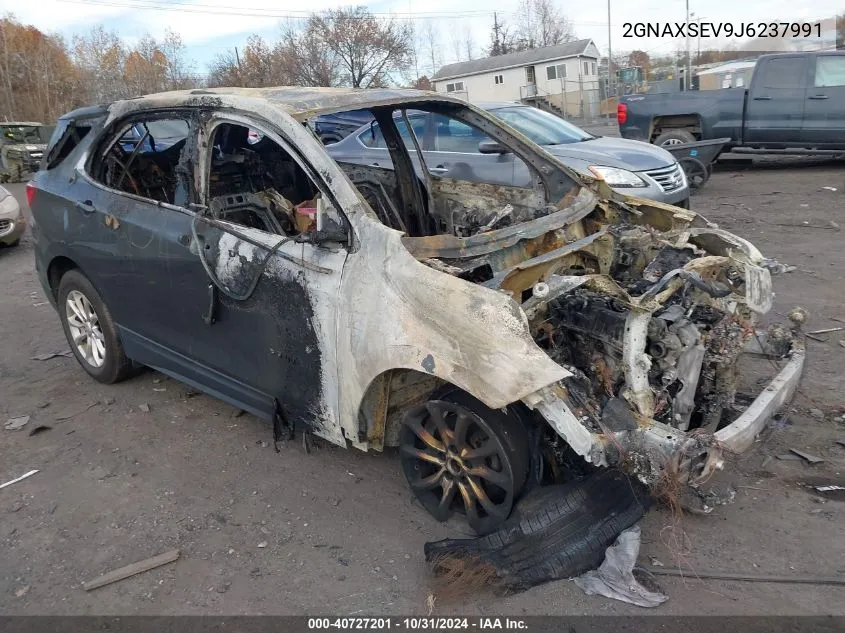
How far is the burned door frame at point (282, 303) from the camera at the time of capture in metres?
3.18

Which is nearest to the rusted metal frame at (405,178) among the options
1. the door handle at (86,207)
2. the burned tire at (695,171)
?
the door handle at (86,207)

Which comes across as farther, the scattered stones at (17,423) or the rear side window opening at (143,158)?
the scattered stones at (17,423)

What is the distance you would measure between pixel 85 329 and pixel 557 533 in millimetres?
3757

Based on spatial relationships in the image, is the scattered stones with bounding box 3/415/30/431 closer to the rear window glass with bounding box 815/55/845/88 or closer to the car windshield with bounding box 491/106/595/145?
the car windshield with bounding box 491/106/595/145

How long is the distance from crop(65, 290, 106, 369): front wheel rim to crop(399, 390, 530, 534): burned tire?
271 centimetres

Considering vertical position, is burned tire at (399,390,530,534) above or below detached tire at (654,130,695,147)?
below

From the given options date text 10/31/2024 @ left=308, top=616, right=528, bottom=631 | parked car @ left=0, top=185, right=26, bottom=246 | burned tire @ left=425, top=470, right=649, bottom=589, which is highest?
parked car @ left=0, top=185, right=26, bottom=246

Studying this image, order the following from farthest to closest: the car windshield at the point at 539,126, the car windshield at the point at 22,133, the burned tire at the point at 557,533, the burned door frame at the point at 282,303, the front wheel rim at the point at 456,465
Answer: the car windshield at the point at 22,133, the car windshield at the point at 539,126, the burned door frame at the point at 282,303, the front wheel rim at the point at 456,465, the burned tire at the point at 557,533

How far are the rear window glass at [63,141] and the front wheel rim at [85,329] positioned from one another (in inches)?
37.2

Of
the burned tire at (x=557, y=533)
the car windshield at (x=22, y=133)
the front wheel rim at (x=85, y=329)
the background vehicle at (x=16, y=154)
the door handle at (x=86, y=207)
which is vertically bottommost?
the burned tire at (x=557, y=533)

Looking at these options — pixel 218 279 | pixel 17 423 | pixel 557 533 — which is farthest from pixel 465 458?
pixel 17 423

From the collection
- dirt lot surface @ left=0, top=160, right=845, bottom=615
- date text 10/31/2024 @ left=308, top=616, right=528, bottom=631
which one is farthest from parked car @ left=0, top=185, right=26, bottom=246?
date text 10/31/2024 @ left=308, top=616, right=528, bottom=631

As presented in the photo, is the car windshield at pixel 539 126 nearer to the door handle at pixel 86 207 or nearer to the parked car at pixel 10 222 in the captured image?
the door handle at pixel 86 207

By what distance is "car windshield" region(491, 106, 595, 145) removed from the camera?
8430 millimetres
